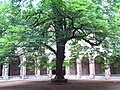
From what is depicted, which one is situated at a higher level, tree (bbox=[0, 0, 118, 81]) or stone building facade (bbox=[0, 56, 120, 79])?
tree (bbox=[0, 0, 118, 81])

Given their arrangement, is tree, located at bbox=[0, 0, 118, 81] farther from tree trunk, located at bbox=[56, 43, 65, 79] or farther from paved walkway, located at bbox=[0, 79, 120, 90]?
tree trunk, located at bbox=[56, 43, 65, 79]

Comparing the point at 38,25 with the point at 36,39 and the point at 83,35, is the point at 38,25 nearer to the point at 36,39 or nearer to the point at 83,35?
the point at 36,39

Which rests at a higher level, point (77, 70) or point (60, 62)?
point (60, 62)

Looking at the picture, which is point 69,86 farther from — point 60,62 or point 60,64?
point 60,62

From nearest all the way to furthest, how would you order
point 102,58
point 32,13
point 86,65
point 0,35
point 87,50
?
point 32,13 < point 0,35 < point 102,58 < point 87,50 < point 86,65

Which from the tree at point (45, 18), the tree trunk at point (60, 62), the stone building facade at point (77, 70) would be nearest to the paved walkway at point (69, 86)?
the tree trunk at point (60, 62)

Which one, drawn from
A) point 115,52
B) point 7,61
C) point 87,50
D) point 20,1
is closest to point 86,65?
point 87,50

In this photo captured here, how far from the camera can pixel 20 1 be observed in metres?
10.7

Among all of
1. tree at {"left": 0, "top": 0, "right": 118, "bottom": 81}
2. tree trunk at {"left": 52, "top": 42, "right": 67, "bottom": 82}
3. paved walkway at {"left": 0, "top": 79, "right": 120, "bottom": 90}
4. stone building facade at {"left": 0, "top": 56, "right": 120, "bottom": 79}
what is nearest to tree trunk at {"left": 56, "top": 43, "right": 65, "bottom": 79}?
tree trunk at {"left": 52, "top": 42, "right": 67, "bottom": 82}

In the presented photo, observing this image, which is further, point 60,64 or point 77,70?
point 77,70

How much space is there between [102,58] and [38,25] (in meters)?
7.83

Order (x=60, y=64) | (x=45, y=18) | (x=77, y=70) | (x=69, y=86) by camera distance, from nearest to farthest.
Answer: (x=45, y=18) → (x=69, y=86) → (x=60, y=64) → (x=77, y=70)

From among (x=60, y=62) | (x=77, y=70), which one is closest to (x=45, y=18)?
(x=60, y=62)

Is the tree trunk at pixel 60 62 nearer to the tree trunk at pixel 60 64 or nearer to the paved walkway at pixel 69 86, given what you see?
the tree trunk at pixel 60 64
